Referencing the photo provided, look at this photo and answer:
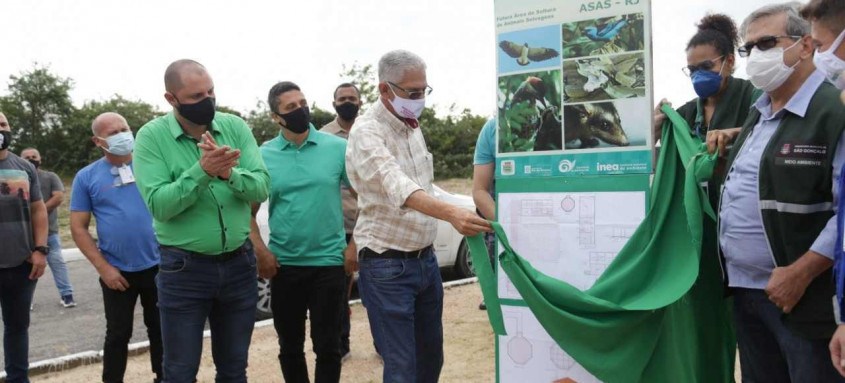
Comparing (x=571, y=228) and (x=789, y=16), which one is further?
(x=571, y=228)

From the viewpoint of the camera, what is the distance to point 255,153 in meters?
3.78

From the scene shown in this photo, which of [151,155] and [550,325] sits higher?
[151,155]

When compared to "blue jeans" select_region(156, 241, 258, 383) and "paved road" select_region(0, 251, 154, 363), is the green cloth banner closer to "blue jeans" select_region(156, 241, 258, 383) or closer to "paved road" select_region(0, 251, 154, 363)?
"blue jeans" select_region(156, 241, 258, 383)

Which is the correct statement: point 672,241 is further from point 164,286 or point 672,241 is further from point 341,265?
point 164,286

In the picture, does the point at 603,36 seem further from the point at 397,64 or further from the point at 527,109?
the point at 397,64

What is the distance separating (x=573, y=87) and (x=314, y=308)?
210cm

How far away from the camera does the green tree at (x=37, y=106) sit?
79.5ft

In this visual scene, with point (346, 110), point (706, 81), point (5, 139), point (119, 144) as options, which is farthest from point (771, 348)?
point (5, 139)

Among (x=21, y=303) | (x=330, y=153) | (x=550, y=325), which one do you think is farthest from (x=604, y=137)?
(x=21, y=303)

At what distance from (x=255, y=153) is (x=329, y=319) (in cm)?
115

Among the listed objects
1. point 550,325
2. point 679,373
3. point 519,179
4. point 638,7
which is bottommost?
point 679,373

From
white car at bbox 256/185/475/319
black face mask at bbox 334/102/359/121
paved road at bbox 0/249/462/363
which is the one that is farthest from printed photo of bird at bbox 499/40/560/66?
white car at bbox 256/185/475/319

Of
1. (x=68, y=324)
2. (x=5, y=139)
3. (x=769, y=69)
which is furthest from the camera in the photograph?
(x=68, y=324)

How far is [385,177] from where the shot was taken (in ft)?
10.4
